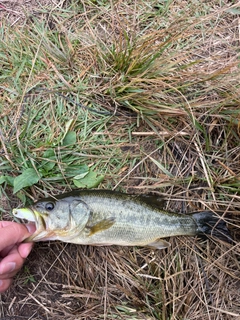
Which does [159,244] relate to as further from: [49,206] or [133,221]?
[49,206]

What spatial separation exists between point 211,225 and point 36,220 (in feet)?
5.40

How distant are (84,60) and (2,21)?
3.29 feet

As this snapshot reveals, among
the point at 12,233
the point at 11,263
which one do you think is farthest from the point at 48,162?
the point at 11,263

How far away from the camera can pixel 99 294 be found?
3479mm

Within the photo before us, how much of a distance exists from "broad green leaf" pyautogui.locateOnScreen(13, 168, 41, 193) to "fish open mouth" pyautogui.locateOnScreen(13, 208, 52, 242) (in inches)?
13.7

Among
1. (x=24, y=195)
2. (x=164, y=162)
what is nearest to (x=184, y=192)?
(x=164, y=162)

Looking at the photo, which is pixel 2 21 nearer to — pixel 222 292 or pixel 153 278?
pixel 153 278

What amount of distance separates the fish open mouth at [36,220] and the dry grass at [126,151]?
0.40 meters

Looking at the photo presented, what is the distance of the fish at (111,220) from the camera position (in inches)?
122

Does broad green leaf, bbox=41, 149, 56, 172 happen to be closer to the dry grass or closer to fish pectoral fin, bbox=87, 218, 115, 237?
the dry grass

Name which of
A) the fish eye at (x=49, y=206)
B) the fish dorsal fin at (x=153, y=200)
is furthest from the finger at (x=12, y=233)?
the fish dorsal fin at (x=153, y=200)

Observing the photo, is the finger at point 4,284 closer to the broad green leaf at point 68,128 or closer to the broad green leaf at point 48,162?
the broad green leaf at point 48,162

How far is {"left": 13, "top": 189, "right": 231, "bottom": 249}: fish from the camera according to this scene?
3.10 m

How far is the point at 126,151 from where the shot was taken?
3.65 meters
